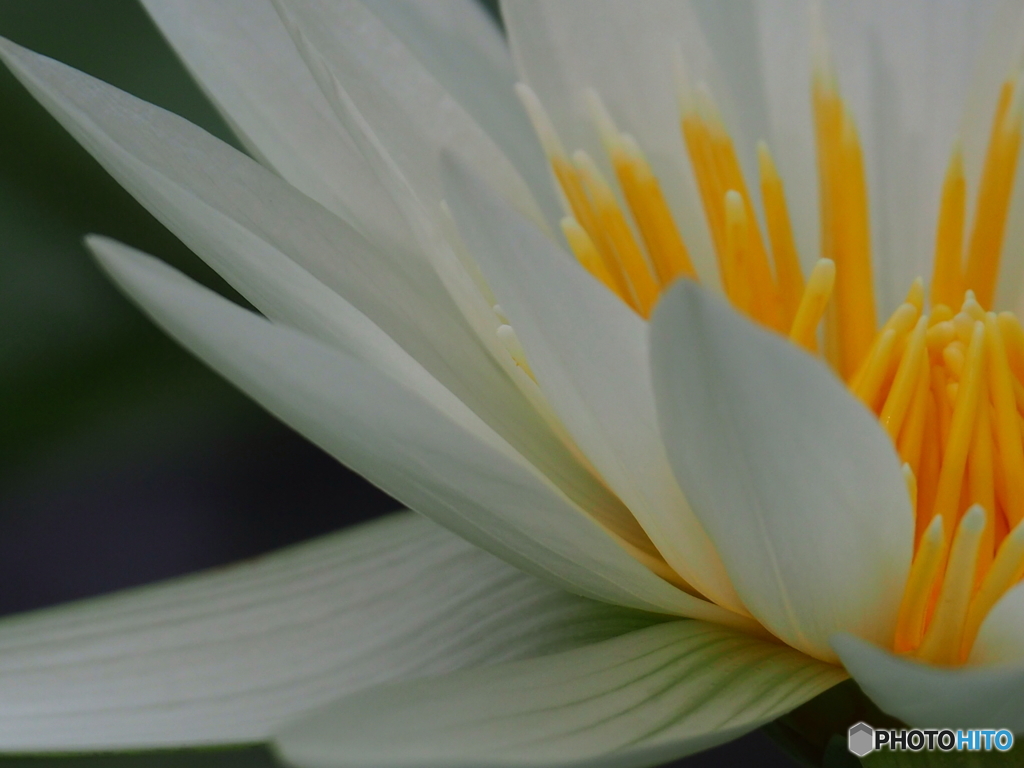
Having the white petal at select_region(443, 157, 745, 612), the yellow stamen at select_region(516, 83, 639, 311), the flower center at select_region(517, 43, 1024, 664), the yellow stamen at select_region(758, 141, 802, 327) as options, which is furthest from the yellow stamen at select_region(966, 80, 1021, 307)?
the white petal at select_region(443, 157, 745, 612)

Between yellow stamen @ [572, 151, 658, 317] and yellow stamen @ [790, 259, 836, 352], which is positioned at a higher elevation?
yellow stamen @ [572, 151, 658, 317]

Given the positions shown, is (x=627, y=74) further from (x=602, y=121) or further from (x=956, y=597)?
(x=956, y=597)

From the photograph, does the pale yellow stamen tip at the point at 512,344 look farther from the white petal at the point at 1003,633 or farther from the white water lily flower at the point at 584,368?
the white petal at the point at 1003,633

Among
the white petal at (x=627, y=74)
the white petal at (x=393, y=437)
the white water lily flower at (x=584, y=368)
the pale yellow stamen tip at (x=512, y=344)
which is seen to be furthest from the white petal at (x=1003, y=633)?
the white petal at (x=627, y=74)

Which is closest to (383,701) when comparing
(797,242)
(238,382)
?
(238,382)

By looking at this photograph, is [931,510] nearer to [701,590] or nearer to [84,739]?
[701,590]

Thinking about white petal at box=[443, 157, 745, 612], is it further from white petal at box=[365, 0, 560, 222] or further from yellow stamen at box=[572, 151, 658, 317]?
white petal at box=[365, 0, 560, 222]
